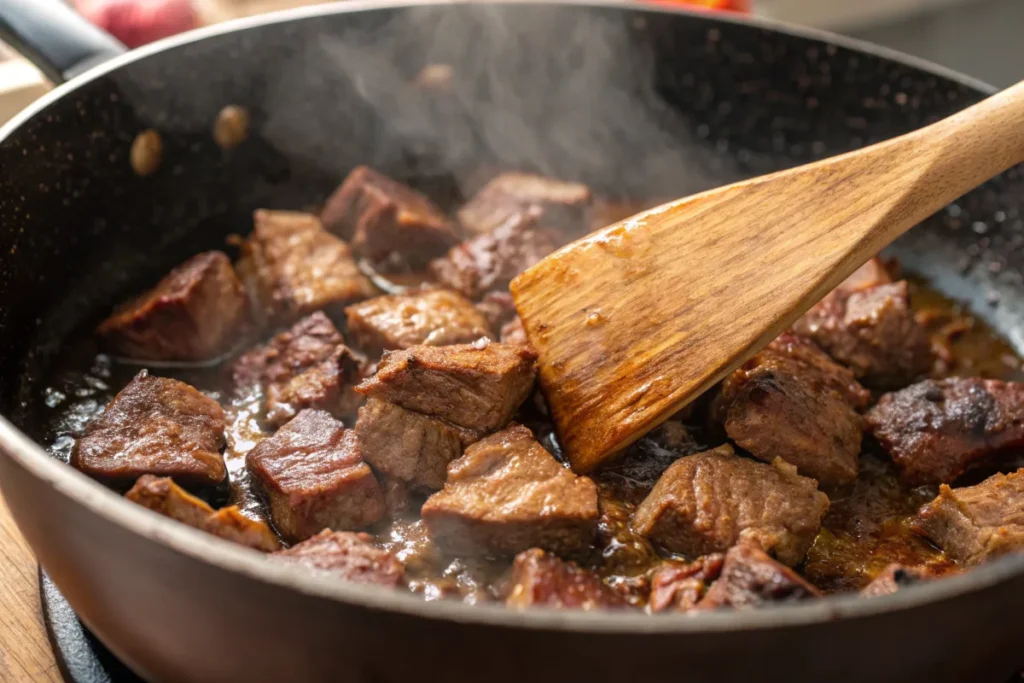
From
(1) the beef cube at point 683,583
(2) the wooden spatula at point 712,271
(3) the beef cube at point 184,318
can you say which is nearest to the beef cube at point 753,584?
(1) the beef cube at point 683,583

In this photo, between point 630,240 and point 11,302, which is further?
point 11,302

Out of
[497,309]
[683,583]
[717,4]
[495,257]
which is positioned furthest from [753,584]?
[717,4]

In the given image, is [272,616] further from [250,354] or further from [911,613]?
[250,354]

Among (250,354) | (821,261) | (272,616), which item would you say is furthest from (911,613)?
(250,354)

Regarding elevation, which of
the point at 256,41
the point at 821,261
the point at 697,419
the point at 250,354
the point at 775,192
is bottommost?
the point at 697,419

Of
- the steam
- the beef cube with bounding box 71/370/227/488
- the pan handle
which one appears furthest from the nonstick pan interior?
the beef cube with bounding box 71/370/227/488

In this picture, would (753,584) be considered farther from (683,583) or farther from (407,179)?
(407,179)

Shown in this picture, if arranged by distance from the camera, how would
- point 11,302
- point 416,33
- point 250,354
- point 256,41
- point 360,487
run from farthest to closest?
point 416,33 < point 256,41 < point 250,354 < point 11,302 < point 360,487
